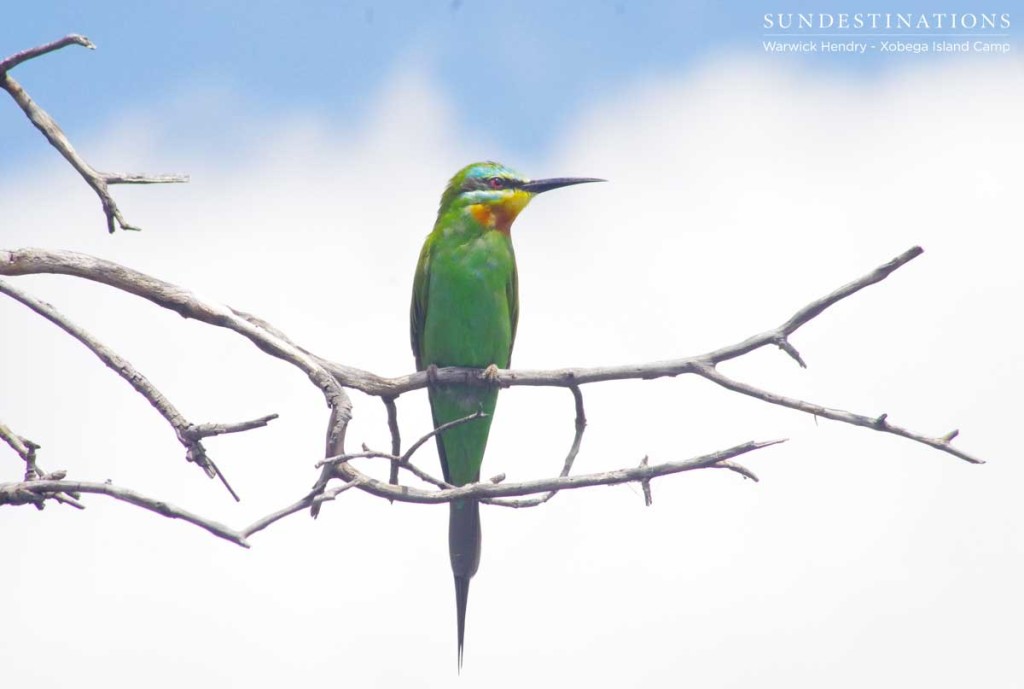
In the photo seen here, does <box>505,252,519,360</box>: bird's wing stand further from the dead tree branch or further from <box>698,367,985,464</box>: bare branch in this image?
<box>698,367,985,464</box>: bare branch

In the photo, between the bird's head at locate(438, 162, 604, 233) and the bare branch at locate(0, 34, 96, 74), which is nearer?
the bare branch at locate(0, 34, 96, 74)

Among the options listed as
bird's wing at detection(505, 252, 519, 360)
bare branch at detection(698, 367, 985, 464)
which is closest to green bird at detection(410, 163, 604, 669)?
bird's wing at detection(505, 252, 519, 360)

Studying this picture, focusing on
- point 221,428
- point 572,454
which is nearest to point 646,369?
point 572,454

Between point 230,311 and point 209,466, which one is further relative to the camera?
point 230,311

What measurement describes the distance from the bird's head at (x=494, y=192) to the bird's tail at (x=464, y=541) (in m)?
1.56

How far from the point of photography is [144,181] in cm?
388

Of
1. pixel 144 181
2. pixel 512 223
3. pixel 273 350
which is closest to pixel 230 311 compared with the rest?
pixel 273 350

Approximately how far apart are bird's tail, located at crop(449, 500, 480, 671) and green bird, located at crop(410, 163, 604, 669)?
475 mm

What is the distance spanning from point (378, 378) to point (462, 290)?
178 cm

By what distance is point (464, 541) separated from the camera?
5262 mm

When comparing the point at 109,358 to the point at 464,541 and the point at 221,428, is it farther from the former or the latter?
the point at 464,541

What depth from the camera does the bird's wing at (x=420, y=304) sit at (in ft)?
20.1

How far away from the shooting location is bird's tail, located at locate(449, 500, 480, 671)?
5117 mm

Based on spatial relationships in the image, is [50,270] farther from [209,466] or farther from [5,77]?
[209,466]
